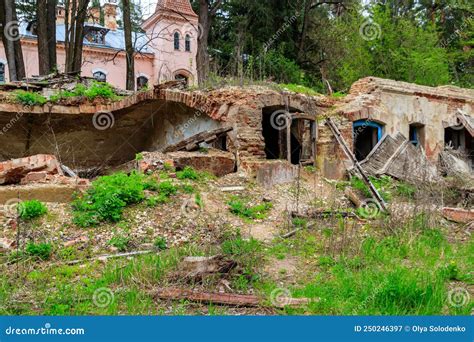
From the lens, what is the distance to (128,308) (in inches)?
202

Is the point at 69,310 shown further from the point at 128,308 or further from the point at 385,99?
the point at 385,99

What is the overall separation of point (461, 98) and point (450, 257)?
463 inches

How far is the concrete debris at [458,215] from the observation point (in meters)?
9.93

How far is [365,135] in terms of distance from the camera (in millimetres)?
15945

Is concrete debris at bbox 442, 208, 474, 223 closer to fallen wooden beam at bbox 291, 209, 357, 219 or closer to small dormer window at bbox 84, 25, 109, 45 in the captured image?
fallen wooden beam at bbox 291, 209, 357, 219

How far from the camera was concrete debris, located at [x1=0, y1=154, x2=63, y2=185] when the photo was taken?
9672 mm

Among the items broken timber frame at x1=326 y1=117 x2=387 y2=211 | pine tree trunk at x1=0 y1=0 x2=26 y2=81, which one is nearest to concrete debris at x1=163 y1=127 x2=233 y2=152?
broken timber frame at x1=326 y1=117 x2=387 y2=211

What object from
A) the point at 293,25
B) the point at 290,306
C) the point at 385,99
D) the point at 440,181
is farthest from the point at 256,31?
the point at 290,306

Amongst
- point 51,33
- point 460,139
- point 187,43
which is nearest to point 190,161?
point 51,33

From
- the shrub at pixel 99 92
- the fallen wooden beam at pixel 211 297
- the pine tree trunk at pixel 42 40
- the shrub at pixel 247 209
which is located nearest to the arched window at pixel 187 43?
the pine tree trunk at pixel 42 40

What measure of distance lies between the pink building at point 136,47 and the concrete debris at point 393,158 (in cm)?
1630

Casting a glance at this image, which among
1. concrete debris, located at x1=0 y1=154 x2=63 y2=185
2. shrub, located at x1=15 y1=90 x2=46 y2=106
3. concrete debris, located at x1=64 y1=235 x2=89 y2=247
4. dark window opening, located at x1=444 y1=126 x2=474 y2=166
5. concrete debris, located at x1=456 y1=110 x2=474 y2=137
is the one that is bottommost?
concrete debris, located at x1=64 y1=235 x2=89 y2=247

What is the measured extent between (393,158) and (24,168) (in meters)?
9.95

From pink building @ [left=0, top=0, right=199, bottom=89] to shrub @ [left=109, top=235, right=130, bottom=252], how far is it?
2103 cm
